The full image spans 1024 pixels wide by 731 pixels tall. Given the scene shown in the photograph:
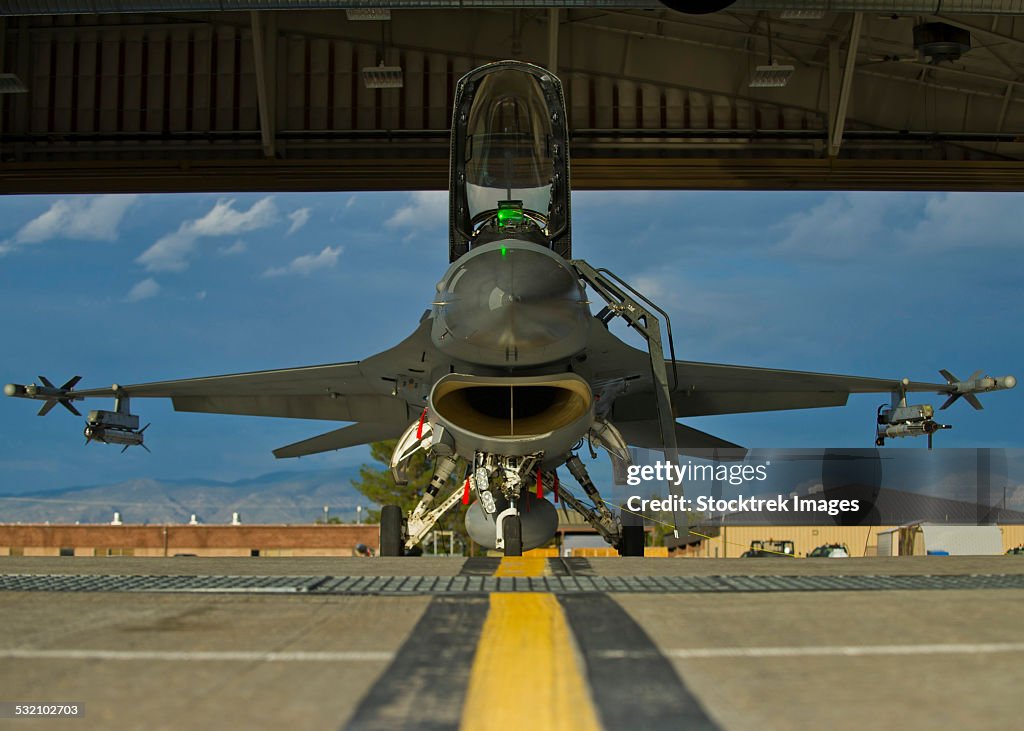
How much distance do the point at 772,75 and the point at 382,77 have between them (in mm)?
7451

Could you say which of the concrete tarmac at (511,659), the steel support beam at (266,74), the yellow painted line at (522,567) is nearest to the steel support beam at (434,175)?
the steel support beam at (266,74)

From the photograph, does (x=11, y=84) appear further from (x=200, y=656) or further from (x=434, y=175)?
(x=200, y=656)

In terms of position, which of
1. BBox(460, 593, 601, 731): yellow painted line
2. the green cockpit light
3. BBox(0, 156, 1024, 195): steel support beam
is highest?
BBox(0, 156, 1024, 195): steel support beam

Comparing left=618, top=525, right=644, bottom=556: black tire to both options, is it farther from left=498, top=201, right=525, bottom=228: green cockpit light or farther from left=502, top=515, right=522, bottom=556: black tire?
left=498, top=201, right=525, bottom=228: green cockpit light

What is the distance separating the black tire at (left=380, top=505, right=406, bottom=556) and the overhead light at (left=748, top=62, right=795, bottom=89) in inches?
457

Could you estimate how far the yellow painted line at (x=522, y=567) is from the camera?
5.50 meters

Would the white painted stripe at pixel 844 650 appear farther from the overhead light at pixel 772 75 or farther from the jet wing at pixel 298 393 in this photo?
the overhead light at pixel 772 75

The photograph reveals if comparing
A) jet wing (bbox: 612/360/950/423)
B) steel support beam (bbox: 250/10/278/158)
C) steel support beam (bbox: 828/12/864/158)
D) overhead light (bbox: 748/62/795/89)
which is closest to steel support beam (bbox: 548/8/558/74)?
overhead light (bbox: 748/62/795/89)

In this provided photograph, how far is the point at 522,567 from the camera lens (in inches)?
240

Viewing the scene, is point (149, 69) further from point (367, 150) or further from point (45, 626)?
point (45, 626)

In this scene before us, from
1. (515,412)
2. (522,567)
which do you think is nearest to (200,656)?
(522,567)

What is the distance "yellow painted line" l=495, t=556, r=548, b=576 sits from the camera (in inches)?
216

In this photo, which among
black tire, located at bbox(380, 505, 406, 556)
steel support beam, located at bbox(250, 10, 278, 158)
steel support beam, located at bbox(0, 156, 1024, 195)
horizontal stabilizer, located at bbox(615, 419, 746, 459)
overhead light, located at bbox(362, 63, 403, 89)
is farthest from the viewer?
steel support beam, located at bbox(0, 156, 1024, 195)

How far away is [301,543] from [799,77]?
39.2 metres
